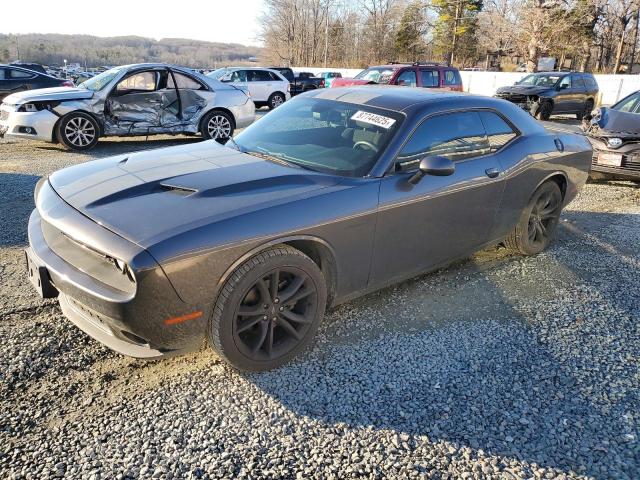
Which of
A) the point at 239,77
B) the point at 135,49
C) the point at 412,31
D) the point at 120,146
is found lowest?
the point at 120,146

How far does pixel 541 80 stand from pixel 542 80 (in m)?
0.04

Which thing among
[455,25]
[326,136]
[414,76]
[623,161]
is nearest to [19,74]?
[414,76]

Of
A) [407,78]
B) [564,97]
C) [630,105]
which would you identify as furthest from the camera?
[564,97]

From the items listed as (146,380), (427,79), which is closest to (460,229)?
(146,380)

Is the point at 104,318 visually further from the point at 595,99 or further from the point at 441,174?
the point at 595,99

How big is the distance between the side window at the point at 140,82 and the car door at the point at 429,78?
25.7ft

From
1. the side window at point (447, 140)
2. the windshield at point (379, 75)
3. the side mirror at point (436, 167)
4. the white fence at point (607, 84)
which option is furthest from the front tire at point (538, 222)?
the white fence at point (607, 84)

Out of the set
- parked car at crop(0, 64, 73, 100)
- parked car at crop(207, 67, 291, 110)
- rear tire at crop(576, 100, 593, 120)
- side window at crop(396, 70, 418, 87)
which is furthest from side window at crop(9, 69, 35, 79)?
rear tire at crop(576, 100, 593, 120)

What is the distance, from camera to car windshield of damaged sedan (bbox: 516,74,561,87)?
16641 mm

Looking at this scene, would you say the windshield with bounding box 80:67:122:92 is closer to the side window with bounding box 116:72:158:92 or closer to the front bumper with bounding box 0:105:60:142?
the side window with bounding box 116:72:158:92

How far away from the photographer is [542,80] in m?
17.0

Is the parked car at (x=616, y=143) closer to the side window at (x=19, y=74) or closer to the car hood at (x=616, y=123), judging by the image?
the car hood at (x=616, y=123)

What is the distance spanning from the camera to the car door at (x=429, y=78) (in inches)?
556

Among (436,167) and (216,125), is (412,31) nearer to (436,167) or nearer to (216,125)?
(216,125)
